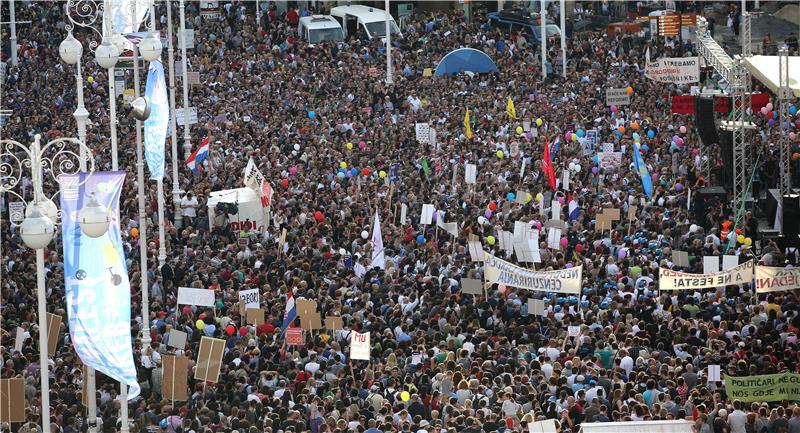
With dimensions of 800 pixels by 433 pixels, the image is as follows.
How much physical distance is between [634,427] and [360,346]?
4.56 meters

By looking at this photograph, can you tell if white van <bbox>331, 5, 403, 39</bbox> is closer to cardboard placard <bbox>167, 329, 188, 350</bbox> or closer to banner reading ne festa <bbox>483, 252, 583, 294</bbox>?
banner reading ne festa <bbox>483, 252, 583, 294</bbox>

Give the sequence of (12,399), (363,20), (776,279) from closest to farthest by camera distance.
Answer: (12,399), (776,279), (363,20)

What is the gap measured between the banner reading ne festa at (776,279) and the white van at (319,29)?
29267mm

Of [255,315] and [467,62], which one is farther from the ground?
[467,62]

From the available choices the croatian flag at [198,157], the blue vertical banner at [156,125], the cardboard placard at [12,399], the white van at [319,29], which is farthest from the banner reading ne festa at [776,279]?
the white van at [319,29]

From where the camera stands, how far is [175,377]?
20.9 metres

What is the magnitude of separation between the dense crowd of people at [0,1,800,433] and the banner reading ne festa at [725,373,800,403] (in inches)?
12.7

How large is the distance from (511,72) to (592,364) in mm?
26384

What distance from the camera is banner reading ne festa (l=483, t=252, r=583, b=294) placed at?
2358 centimetres

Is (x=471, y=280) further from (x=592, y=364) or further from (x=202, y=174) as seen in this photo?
(x=202, y=174)

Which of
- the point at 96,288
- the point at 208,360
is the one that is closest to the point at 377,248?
the point at 208,360

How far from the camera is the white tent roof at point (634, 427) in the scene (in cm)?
1820

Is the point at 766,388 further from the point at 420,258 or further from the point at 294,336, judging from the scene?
the point at 420,258

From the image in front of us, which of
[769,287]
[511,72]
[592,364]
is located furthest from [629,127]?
[592,364]
